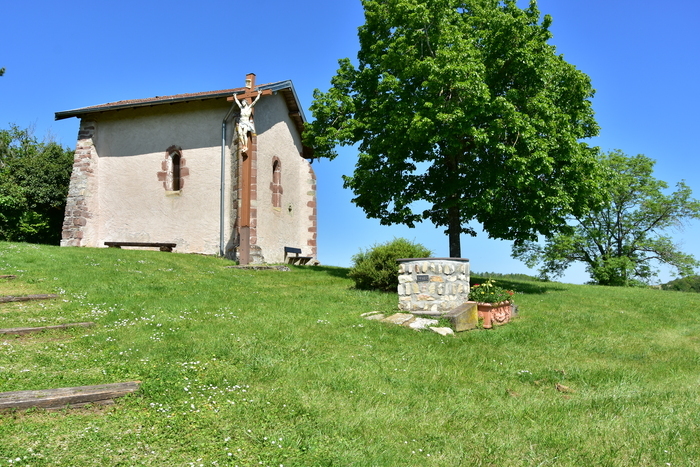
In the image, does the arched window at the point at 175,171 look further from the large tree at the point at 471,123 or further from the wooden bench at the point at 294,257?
the large tree at the point at 471,123

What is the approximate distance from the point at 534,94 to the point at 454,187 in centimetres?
480

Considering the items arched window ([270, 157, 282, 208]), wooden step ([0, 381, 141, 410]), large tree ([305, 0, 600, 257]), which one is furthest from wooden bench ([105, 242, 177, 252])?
wooden step ([0, 381, 141, 410])

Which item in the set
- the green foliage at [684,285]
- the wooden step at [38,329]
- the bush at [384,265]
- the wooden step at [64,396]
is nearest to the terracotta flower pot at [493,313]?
the bush at [384,265]

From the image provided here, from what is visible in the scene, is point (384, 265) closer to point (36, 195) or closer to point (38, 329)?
point (38, 329)

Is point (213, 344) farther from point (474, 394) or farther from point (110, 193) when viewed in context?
point (110, 193)

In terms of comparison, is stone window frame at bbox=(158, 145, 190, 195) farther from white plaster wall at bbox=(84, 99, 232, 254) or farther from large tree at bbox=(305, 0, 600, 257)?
large tree at bbox=(305, 0, 600, 257)

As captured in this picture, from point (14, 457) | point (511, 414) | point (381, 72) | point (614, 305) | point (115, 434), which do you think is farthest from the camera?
point (381, 72)

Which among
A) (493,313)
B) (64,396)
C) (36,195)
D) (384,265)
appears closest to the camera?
(64,396)

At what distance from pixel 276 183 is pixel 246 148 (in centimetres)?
340

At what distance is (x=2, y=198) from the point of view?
25.8 metres

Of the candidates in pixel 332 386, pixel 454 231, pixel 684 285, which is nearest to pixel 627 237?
pixel 684 285

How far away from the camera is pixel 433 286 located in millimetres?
11750

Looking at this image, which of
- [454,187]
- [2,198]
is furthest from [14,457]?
[2,198]

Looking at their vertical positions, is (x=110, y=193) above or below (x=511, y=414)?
above
